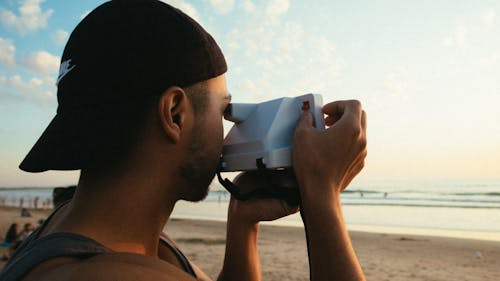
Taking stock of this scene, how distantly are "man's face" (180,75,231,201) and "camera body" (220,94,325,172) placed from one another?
115 mm

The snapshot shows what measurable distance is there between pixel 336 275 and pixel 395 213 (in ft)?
91.9

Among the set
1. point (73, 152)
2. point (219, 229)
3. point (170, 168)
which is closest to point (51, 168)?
point (73, 152)

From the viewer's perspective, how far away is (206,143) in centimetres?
135

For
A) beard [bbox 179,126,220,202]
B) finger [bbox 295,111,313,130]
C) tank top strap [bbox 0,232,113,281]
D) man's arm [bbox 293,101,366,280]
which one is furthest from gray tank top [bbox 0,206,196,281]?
finger [bbox 295,111,313,130]

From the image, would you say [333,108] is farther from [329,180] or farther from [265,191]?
[265,191]

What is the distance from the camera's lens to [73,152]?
117cm

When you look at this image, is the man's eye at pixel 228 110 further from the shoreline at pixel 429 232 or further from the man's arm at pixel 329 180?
the shoreline at pixel 429 232

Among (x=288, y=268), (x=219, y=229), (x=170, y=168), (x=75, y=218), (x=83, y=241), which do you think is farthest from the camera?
(x=219, y=229)

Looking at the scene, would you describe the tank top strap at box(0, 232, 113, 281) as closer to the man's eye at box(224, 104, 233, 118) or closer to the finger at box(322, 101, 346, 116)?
the man's eye at box(224, 104, 233, 118)

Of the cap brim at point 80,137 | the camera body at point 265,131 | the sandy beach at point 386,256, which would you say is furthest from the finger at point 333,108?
the sandy beach at point 386,256

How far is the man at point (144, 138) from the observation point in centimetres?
118

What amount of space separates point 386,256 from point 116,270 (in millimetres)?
13075

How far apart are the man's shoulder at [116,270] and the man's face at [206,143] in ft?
1.46

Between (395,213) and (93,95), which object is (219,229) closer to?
(395,213)
